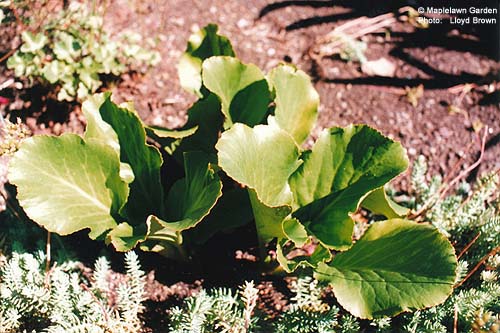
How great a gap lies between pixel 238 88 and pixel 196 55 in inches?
10.6

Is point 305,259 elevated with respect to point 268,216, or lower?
lower

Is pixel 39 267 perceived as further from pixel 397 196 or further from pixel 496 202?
pixel 496 202

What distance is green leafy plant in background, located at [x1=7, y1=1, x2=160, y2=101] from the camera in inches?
89.0

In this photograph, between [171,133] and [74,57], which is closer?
[171,133]

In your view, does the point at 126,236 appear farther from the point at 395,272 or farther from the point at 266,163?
the point at 395,272

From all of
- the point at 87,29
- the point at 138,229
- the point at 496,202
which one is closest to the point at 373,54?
the point at 496,202

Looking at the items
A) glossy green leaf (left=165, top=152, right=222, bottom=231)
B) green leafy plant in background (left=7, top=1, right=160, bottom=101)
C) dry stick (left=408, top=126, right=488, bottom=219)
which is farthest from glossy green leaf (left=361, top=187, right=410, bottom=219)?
green leafy plant in background (left=7, top=1, right=160, bottom=101)

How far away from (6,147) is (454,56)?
7.44ft

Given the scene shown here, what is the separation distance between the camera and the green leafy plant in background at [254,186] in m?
1.66

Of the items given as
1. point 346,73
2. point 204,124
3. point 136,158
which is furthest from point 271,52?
point 136,158

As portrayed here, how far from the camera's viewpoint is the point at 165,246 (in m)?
1.98

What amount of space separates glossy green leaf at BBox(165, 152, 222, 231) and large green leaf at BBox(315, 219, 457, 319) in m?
0.44

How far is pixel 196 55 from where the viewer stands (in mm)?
2105

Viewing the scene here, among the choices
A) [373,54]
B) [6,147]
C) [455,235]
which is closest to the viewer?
[6,147]
